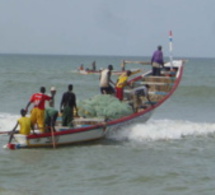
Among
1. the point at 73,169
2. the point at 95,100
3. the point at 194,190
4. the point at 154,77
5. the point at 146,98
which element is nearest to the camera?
the point at 194,190

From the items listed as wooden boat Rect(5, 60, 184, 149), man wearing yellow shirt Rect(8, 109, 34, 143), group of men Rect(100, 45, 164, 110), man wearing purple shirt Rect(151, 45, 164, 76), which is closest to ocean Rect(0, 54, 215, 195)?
wooden boat Rect(5, 60, 184, 149)

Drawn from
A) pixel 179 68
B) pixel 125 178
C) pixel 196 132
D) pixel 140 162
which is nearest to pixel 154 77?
pixel 179 68

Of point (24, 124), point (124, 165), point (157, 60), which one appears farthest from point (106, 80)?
point (124, 165)

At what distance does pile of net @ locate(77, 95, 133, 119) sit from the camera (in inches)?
619

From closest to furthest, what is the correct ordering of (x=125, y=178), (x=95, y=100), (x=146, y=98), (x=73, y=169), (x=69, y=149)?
(x=125, y=178), (x=73, y=169), (x=69, y=149), (x=95, y=100), (x=146, y=98)

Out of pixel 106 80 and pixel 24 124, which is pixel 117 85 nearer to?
pixel 106 80

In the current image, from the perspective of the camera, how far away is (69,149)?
14.7 metres

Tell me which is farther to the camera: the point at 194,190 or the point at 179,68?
the point at 179,68

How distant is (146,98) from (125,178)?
670 centimetres

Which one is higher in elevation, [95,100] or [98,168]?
[95,100]

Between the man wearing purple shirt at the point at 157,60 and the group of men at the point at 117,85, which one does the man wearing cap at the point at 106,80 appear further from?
the man wearing purple shirt at the point at 157,60

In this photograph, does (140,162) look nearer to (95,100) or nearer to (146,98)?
(95,100)

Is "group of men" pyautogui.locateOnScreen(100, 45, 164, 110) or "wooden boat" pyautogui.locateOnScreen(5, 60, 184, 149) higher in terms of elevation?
"group of men" pyautogui.locateOnScreen(100, 45, 164, 110)

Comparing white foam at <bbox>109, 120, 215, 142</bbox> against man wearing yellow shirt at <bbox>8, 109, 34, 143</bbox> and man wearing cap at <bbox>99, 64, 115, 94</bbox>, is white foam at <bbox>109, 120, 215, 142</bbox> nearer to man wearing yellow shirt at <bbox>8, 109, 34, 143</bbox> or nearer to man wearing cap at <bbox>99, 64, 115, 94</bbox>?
man wearing cap at <bbox>99, 64, 115, 94</bbox>
